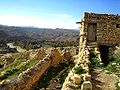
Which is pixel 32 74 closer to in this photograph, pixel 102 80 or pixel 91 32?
pixel 102 80

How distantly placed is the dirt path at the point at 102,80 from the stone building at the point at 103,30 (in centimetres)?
928

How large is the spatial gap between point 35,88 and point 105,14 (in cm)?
1090

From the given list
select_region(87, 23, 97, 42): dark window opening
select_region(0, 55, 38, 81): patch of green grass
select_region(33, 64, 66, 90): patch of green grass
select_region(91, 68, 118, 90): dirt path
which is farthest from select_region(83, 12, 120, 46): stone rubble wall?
select_region(91, 68, 118, 90): dirt path

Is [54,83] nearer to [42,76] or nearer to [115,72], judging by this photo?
[42,76]

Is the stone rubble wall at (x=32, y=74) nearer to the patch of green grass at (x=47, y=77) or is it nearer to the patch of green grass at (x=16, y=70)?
the patch of green grass at (x=47, y=77)

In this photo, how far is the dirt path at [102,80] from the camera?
40.9ft

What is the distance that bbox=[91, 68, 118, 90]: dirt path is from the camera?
1245 centimetres

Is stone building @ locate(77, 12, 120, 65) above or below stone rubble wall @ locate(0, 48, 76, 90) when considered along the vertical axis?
above

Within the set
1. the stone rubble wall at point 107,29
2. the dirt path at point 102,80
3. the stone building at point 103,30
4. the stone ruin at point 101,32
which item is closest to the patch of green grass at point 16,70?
the stone ruin at point 101,32

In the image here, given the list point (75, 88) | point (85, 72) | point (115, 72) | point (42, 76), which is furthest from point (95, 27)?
point (75, 88)

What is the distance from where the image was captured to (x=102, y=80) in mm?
13836

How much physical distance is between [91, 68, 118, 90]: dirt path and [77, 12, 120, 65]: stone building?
9.28 meters

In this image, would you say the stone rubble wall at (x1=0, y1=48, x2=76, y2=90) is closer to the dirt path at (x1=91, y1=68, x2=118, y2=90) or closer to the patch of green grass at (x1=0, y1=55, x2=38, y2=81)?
the patch of green grass at (x1=0, y1=55, x2=38, y2=81)

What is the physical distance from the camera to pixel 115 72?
1558 cm
